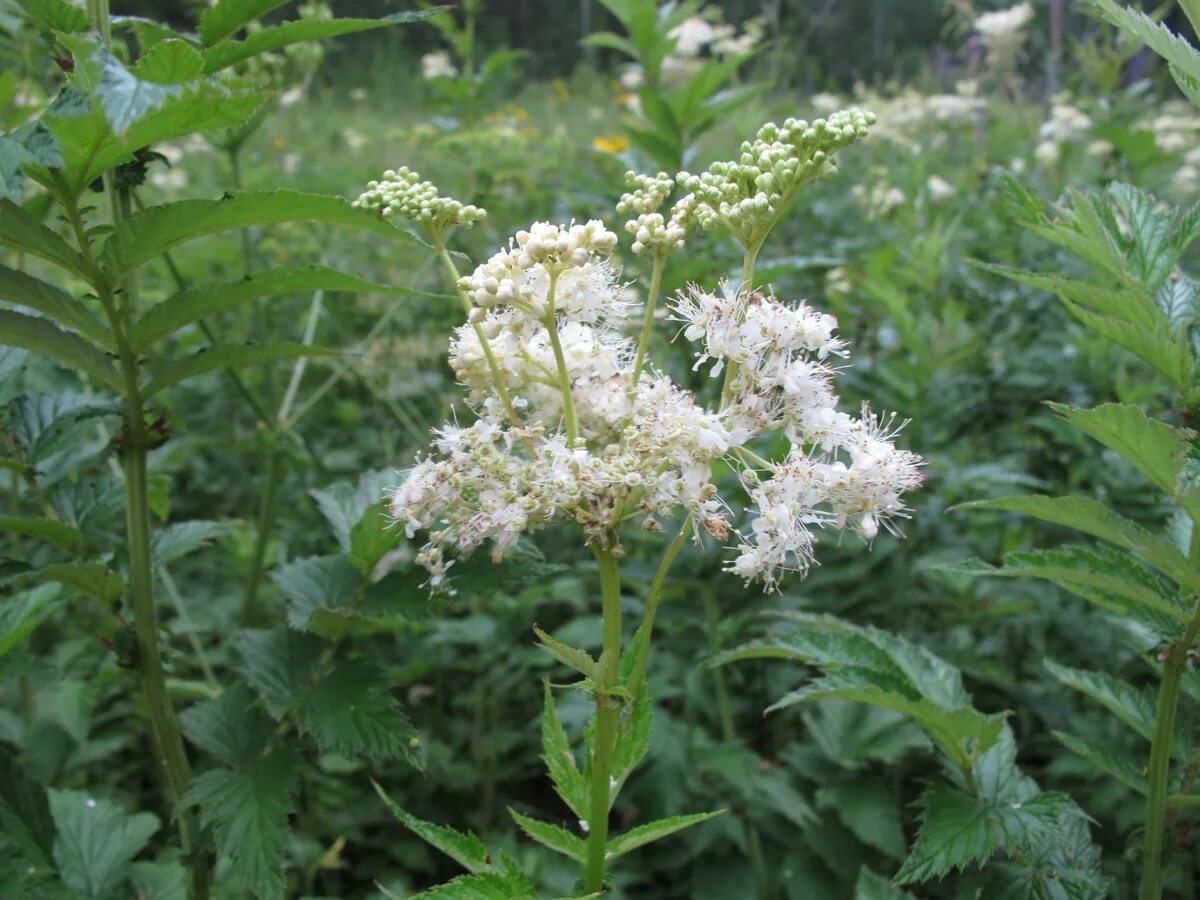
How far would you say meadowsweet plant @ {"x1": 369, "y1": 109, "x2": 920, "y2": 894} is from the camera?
4.14 feet

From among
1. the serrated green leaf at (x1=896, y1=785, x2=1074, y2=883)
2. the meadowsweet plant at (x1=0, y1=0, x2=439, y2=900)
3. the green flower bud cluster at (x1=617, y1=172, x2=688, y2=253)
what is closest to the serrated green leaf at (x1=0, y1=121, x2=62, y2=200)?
the meadowsweet plant at (x1=0, y1=0, x2=439, y2=900)

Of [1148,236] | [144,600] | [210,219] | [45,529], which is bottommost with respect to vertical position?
[144,600]

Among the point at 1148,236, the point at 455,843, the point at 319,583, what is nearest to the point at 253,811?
the point at 455,843

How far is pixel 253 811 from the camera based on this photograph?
148 cm

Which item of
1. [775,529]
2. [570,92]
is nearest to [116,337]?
[775,529]

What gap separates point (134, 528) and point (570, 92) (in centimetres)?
1553

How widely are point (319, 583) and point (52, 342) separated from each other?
60cm

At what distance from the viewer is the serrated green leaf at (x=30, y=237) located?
51.4 inches

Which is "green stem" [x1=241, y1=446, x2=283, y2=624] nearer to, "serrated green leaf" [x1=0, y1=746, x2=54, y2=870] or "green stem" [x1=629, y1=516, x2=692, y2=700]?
"serrated green leaf" [x1=0, y1=746, x2=54, y2=870]

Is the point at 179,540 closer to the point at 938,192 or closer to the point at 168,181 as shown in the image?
the point at 168,181

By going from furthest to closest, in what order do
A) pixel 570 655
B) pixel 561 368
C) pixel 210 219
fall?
pixel 210 219
pixel 561 368
pixel 570 655

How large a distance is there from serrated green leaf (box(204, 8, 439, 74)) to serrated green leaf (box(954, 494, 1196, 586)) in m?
1.10

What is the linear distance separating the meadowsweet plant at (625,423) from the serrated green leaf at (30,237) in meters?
0.41

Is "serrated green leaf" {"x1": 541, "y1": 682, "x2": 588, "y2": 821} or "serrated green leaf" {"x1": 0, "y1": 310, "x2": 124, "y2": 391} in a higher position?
"serrated green leaf" {"x1": 0, "y1": 310, "x2": 124, "y2": 391}
